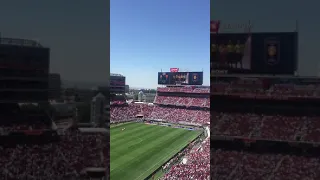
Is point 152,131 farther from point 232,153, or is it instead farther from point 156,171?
point 232,153

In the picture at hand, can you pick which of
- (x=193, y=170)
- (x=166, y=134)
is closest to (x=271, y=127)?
(x=193, y=170)

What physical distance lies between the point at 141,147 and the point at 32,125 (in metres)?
9.41

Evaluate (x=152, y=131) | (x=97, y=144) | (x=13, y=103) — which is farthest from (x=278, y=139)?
(x=152, y=131)

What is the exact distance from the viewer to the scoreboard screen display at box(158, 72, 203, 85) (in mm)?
38312

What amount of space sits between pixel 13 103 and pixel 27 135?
1.37 m

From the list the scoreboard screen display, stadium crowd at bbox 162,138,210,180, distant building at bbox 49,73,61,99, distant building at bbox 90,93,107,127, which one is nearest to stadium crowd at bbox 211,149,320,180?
stadium crowd at bbox 162,138,210,180

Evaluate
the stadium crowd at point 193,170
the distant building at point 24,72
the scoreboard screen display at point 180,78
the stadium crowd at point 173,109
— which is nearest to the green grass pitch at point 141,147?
the stadium crowd at point 193,170

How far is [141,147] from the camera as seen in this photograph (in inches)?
792

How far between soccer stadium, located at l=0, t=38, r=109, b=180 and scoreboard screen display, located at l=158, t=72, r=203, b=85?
2775 centimetres

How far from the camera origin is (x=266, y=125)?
1289 centimetres

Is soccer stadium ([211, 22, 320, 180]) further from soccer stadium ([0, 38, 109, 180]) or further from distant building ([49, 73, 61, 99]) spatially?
distant building ([49, 73, 61, 99])

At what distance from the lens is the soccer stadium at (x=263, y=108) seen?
1132 centimetres

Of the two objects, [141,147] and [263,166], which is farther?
[141,147]

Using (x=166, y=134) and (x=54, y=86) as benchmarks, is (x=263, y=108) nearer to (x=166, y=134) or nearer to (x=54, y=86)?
(x=54, y=86)
